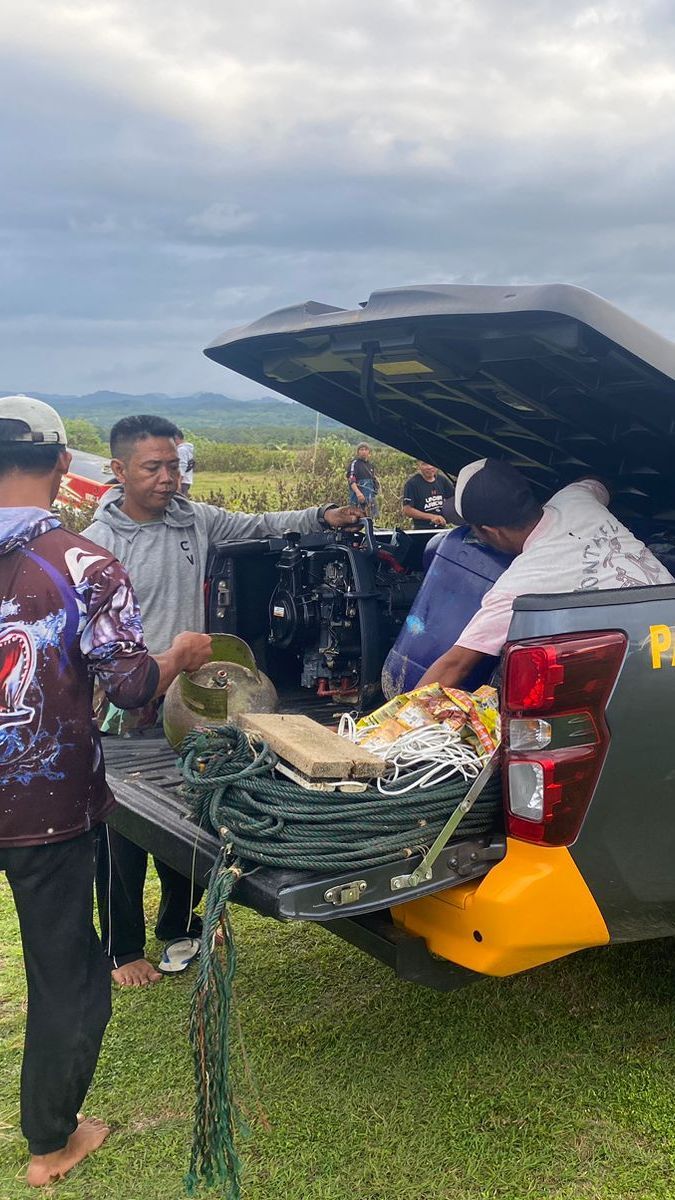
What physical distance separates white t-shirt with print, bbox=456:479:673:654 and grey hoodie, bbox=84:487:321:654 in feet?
4.13

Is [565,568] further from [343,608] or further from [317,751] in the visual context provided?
[343,608]

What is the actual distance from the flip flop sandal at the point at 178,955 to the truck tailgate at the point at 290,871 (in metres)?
0.94

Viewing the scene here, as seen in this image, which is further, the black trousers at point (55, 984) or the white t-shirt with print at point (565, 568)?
the white t-shirt with print at point (565, 568)

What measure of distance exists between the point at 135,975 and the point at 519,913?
1778mm

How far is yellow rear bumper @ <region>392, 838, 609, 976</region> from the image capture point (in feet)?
7.53

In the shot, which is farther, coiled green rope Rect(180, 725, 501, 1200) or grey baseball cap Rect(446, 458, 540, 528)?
grey baseball cap Rect(446, 458, 540, 528)

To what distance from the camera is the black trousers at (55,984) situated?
8.22 ft

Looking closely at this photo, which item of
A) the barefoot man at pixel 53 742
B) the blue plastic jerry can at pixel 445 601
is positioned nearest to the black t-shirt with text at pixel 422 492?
the blue plastic jerry can at pixel 445 601

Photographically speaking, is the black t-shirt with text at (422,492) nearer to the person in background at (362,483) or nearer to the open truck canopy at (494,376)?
the person in background at (362,483)

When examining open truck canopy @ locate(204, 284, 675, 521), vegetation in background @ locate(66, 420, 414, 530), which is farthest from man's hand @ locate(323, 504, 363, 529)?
vegetation in background @ locate(66, 420, 414, 530)

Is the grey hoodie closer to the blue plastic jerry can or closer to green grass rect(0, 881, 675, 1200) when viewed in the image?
the blue plastic jerry can

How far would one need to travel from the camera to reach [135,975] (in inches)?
140

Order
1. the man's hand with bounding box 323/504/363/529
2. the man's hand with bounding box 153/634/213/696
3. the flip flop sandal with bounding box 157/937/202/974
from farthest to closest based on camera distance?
the man's hand with bounding box 323/504/363/529, the flip flop sandal with bounding box 157/937/202/974, the man's hand with bounding box 153/634/213/696

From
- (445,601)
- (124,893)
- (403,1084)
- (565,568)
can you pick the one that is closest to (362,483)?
(445,601)
